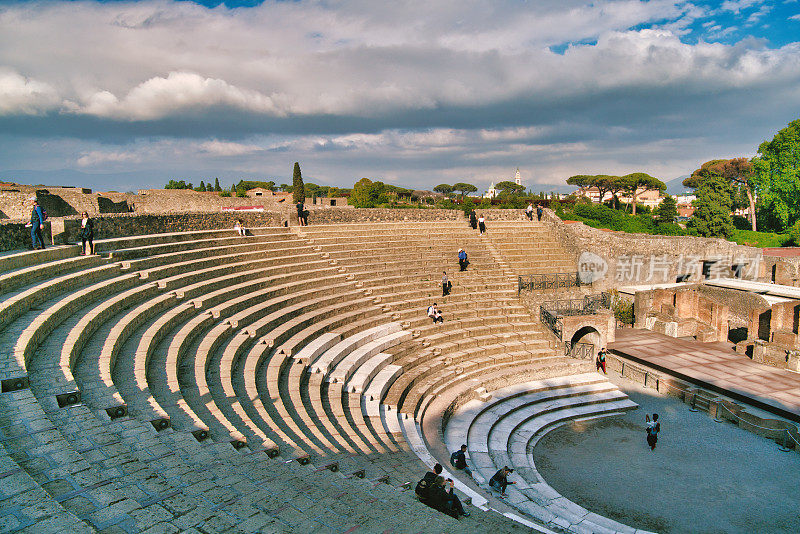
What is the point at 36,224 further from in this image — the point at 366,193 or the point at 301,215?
the point at 366,193

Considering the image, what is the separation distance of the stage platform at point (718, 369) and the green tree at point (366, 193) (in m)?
36.2

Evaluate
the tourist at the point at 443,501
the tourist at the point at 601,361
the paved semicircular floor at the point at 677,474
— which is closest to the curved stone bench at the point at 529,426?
the paved semicircular floor at the point at 677,474

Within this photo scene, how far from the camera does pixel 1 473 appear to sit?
360cm

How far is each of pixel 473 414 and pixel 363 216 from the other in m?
11.8

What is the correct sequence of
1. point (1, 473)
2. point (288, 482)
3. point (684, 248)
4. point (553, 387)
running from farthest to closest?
point (684, 248)
point (553, 387)
point (288, 482)
point (1, 473)

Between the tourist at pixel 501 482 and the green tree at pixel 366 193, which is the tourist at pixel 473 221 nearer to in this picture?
the tourist at pixel 501 482

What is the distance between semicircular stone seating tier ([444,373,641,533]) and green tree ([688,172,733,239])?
3982 cm

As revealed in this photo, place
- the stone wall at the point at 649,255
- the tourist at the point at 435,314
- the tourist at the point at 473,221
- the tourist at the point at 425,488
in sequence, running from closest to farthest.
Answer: the tourist at the point at 425,488 < the tourist at the point at 435,314 < the stone wall at the point at 649,255 < the tourist at the point at 473,221

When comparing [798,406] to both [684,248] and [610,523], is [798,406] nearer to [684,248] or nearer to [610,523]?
[610,523]

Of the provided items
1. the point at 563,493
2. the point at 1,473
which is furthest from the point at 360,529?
the point at 563,493

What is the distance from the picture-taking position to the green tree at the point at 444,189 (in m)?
106

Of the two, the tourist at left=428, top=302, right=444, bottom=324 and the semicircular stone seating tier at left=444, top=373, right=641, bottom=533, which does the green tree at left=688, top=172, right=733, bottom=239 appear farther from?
the tourist at left=428, top=302, right=444, bottom=324

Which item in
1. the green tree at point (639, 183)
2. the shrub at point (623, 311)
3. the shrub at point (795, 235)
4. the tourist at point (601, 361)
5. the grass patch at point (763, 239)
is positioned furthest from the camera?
the green tree at point (639, 183)

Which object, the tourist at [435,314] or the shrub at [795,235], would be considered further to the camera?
the shrub at [795,235]
